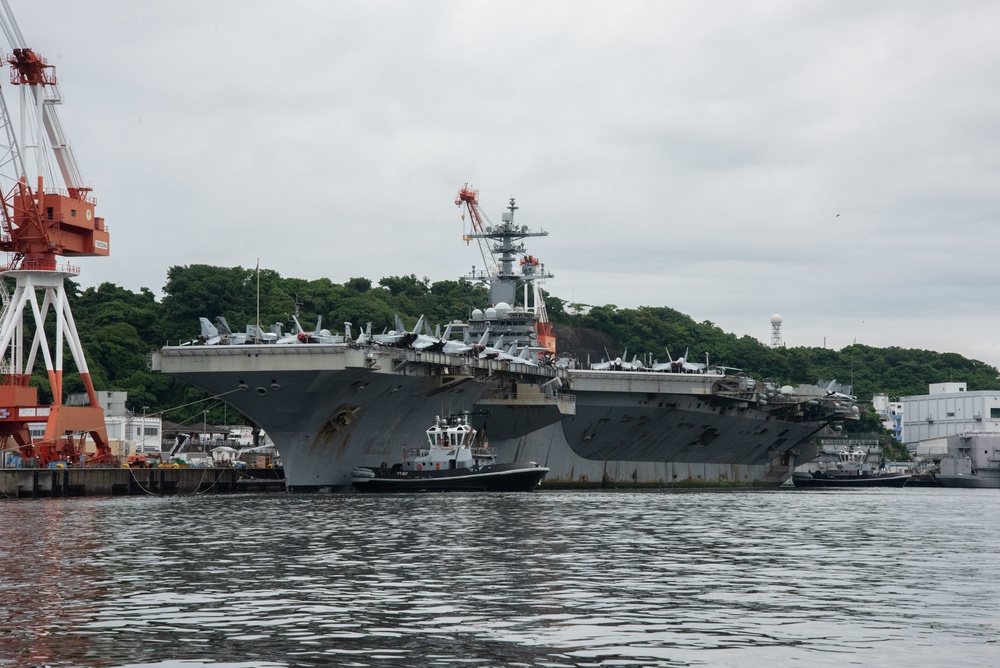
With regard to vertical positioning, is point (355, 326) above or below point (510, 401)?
above

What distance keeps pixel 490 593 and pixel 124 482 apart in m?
32.9

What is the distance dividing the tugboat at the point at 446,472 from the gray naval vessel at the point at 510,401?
3.88 feet

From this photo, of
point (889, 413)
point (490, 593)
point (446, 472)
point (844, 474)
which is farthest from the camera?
point (889, 413)

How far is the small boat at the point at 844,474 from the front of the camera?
7138cm

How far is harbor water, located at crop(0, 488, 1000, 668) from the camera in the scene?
11.8 m

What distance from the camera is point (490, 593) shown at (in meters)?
15.6

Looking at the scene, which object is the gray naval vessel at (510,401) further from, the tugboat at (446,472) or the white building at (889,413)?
the white building at (889,413)

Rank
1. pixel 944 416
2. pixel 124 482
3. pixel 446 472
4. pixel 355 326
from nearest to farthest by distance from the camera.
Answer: pixel 446 472
pixel 124 482
pixel 355 326
pixel 944 416

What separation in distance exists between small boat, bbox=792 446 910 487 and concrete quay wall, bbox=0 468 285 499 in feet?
109

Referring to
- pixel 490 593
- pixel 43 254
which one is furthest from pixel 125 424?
pixel 490 593

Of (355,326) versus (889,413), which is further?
(889,413)

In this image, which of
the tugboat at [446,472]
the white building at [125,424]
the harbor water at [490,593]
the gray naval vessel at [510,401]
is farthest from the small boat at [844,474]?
the harbor water at [490,593]

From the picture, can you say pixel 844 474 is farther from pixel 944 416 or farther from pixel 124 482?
pixel 124 482

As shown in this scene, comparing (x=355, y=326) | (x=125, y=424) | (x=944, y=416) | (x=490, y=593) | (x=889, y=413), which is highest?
(x=355, y=326)
